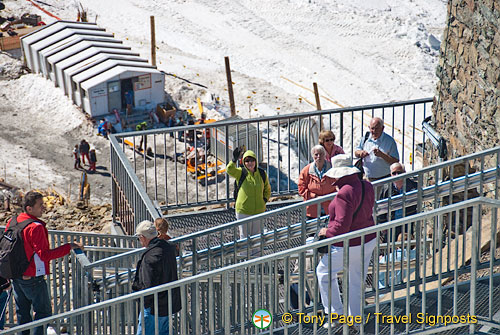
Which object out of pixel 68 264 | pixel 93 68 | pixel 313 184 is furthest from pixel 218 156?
pixel 68 264

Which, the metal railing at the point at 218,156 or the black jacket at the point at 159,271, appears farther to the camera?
the metal railing at the point at 218,156

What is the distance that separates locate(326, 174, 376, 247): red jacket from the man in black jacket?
57.0 inches

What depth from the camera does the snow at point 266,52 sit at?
2839 centimetres

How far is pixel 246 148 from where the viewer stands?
14.0 meters

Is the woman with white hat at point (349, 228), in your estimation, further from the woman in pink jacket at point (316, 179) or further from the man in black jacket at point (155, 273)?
the woman in pink jacket at point (316, 179)

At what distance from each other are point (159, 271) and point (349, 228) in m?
1.71

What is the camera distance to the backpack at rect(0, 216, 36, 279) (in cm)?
793

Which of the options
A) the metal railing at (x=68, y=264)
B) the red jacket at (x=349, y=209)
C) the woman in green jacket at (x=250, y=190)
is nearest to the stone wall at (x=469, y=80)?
the woman in green jacket at (x=250, y=190)

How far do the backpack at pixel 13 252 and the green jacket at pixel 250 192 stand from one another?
8.88 feet

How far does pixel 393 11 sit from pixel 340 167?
3049cm

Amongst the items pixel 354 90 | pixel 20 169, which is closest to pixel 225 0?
pixel 354 90

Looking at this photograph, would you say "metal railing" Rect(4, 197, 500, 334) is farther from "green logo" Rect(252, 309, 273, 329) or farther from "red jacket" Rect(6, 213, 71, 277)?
"red jacket" Rect(6, 213, 71, 277)

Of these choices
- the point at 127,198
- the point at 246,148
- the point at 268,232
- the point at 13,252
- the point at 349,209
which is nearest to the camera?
the point at 349,209

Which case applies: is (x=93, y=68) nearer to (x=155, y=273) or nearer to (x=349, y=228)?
(x=155, y=273)
